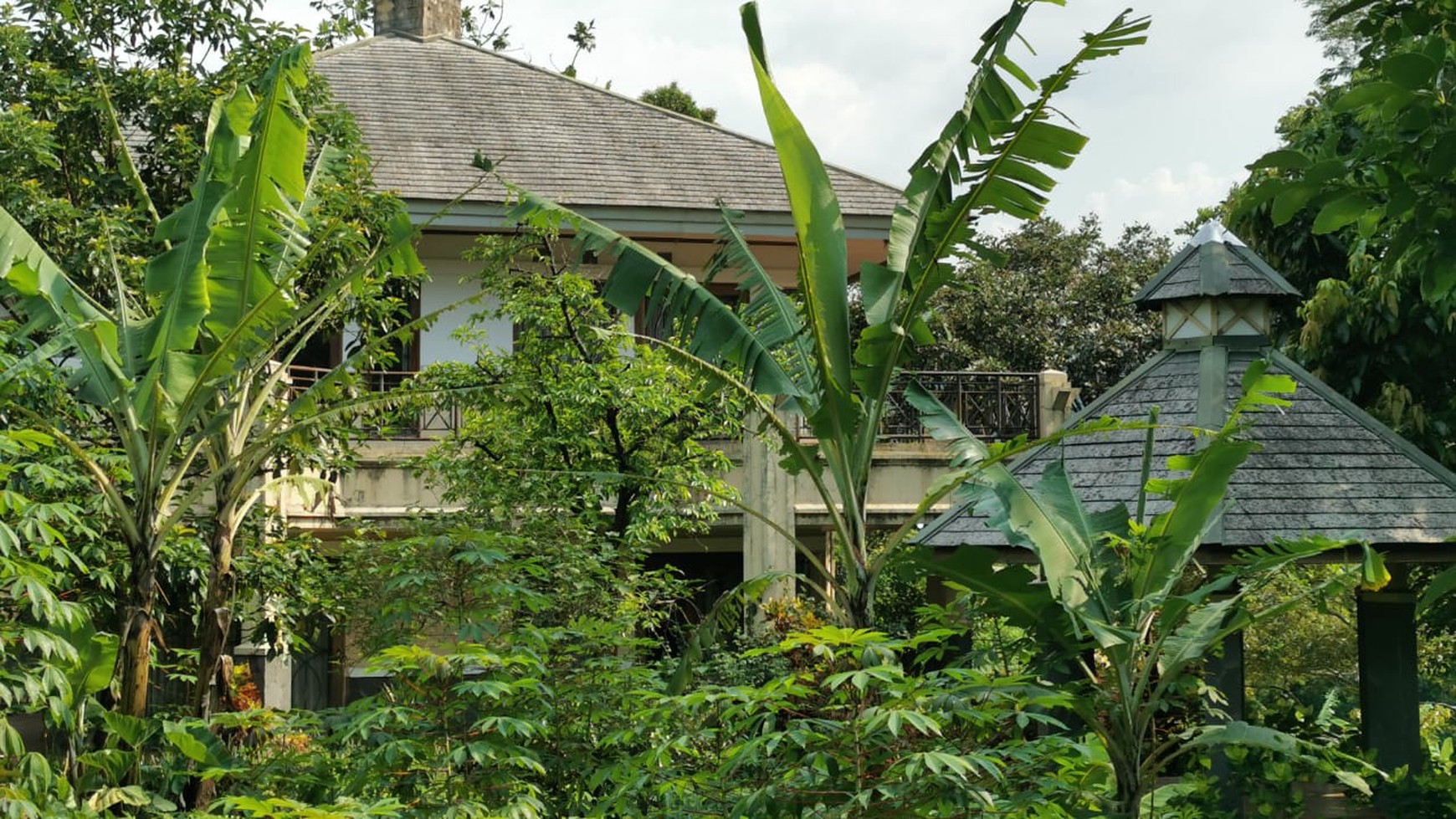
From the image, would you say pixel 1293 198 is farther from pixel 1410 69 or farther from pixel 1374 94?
pixel 1410 69

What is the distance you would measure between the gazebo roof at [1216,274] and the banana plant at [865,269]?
10.1 feet

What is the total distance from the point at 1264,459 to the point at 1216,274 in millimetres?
1305

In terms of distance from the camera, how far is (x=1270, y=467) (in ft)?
32.0

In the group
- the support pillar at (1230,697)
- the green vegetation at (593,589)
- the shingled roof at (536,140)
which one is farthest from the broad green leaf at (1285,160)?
the shingled roof at (536,140)

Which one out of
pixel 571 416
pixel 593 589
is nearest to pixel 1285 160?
pixel 593 589

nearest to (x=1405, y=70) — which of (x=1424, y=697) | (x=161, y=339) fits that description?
(x=161, y=339)

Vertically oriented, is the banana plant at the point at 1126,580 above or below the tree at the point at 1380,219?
below

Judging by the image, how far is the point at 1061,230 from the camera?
26.3m

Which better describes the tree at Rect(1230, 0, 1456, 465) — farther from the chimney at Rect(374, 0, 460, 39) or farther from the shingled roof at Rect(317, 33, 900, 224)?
the chimney at Rect(374, 0, 460, 39)

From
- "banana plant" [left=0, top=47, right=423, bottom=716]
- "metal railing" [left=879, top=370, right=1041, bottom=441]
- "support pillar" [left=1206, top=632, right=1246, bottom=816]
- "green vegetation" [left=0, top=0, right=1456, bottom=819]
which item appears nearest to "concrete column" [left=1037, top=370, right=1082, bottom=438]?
"metal railing" [left=879, top=370, right=1041, bottom=441]

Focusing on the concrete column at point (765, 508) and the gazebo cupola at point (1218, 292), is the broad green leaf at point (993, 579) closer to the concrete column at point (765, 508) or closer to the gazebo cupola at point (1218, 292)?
the gazebo cupola at point (1218, 292)

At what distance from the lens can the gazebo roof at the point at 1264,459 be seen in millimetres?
9406

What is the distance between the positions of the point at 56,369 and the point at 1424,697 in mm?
16644

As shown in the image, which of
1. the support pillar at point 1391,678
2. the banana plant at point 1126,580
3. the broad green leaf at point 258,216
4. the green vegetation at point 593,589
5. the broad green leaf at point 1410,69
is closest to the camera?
the broad green leaf at point 1410,69
